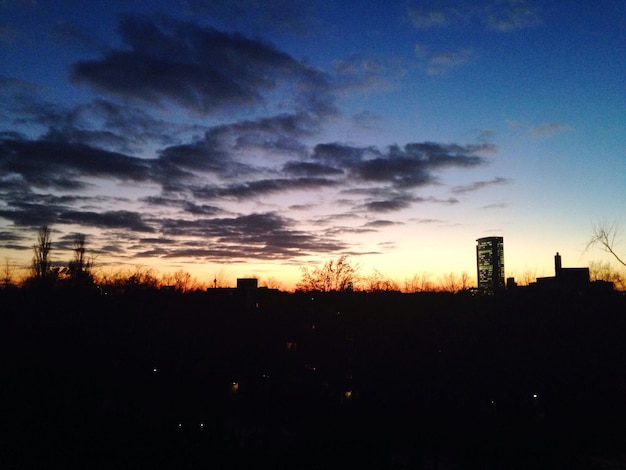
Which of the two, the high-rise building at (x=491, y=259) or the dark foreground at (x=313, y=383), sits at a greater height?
the high-rise building at (x=491, y=259)

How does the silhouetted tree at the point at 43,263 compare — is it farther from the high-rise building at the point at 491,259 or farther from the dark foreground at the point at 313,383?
the high-rise building at the point at 491,259

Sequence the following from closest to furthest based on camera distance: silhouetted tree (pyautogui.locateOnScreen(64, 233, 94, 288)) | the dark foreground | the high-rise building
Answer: the dark foreground
silhouetted tree (pyautogui.locateOnScreen(64, 233, 94, 288))
the high-rise building

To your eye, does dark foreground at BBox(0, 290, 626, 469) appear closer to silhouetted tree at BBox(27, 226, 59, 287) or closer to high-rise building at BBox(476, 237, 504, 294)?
silhouetted tree at BBox(27, 226, 59, 287)

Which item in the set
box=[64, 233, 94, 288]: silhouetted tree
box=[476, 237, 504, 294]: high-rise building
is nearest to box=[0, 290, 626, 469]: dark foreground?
box=[64, 233, 94, 288]: silhouetted tree

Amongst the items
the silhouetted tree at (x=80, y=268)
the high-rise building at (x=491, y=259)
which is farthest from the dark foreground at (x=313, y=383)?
the high-rise building at (x=491, y=259)

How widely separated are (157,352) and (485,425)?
39.3 feet

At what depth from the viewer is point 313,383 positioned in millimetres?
16531

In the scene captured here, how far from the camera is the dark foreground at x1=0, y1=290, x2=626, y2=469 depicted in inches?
294

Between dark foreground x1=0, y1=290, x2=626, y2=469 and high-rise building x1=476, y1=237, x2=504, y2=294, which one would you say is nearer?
dark foreground x1=0, y1=290, x2=626, y2=469

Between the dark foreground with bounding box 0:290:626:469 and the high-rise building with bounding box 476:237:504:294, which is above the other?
the high-rise building with bounding box 476:237:504:294

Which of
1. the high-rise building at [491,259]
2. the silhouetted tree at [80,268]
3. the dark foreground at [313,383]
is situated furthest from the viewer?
the high-rise building at [491,259]

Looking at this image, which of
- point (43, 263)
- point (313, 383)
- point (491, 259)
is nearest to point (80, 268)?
point (43, 263)

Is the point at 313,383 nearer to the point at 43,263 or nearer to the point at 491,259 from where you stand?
the point at 43,263

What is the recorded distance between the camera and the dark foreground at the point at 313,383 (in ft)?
24.5
